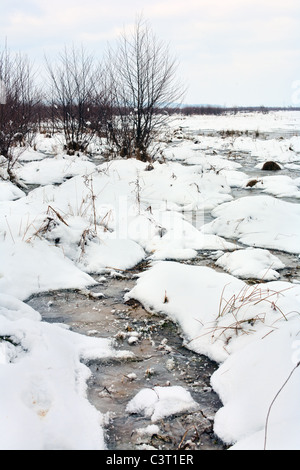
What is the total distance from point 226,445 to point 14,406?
0.88m

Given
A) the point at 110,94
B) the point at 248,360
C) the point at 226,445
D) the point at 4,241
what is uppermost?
the point at 110,94

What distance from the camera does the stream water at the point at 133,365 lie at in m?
1.57

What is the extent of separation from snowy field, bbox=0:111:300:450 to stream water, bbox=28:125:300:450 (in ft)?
0.19

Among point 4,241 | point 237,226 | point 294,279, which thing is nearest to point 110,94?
point 237,226

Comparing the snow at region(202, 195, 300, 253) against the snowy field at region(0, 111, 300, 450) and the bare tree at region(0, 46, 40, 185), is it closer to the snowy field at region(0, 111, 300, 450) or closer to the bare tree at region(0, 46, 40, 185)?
the snowy field at region(0, 111, 300, 450)

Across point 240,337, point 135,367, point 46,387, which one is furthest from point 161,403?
point 240,337

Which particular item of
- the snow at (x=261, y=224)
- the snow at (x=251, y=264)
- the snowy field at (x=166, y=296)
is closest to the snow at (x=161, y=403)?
the snowy field at (x=166, y=296)

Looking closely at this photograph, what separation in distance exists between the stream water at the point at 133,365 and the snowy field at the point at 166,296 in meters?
0.06

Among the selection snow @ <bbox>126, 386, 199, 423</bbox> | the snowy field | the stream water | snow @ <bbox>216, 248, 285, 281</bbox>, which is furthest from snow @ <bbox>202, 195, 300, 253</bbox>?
snow @ <bbox>126, 386, 199, 423</bbox>

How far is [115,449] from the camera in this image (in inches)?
58.4

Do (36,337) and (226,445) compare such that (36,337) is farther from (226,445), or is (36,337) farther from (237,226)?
(237,226)

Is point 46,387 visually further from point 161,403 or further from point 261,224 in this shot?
point 261,224

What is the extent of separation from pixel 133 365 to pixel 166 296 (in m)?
0.75

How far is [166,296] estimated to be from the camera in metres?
2.73
